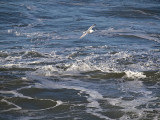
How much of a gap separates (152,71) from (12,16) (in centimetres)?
849

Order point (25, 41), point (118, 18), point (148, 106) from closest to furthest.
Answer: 1. point (148, 106)
2. point (25, 41)
3. point (118, 18)

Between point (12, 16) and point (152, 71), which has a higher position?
point (12, 16)

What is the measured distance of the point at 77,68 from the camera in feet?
22.6

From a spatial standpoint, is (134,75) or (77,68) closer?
(134,75)

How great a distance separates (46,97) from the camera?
17.4 feet

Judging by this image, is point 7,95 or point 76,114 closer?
point 76,114

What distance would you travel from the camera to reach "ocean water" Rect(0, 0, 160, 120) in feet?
16.0

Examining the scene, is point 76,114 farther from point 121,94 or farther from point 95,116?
point 121,94

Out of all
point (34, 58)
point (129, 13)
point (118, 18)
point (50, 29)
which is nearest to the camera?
point (34, 58)

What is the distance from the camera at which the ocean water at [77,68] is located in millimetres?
4863

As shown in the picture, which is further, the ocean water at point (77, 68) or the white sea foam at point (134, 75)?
the white sea foam at point (134, 75)

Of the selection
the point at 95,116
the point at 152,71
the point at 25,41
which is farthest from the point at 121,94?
the point at 25,41

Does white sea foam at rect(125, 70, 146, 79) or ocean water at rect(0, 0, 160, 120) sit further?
white sea foam at rect(125, 70, 146, 79)

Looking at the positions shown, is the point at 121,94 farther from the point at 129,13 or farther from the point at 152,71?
the point at 129,13
